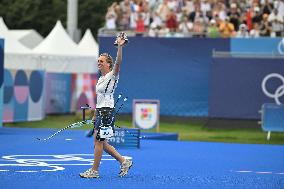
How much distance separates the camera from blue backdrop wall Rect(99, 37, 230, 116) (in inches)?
1137

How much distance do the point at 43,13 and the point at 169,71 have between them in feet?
112

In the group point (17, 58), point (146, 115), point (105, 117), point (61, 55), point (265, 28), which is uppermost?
point (265, 28)

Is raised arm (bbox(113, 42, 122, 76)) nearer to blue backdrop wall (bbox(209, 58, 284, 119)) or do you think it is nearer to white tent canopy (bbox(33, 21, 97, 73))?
blue backdrop wall (bbox(209, 58, 284, 119))

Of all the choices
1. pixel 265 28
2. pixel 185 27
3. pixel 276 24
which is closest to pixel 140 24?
pixel 185 27

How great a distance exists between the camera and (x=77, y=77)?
34.3m

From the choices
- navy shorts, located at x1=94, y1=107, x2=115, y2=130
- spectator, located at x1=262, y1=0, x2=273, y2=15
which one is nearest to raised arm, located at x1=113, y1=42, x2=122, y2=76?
navy shorts, located at x1=94, y1=107, x2=115, y2=130

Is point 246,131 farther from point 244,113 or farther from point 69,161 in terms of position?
point 69,161

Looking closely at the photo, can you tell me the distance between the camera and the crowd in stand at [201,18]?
28.7m

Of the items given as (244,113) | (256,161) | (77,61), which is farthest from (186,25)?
(256,161)

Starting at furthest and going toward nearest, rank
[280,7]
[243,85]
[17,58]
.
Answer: [17,58]
[280,7]
[243,85]

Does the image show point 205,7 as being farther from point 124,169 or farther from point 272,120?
point 124,169

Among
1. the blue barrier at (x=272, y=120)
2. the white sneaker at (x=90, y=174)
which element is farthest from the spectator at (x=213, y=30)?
the white sneaker at (x=90, y=174)

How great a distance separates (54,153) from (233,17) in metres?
14.3

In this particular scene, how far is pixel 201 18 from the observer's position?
96.9 ft
